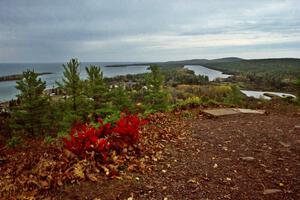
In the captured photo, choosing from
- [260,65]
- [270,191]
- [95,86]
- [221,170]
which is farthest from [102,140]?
[260,65]

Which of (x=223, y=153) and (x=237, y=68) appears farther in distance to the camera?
(x=237, y=68)

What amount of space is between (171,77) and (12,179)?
84437 millimetres

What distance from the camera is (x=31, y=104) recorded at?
2239 centimetres

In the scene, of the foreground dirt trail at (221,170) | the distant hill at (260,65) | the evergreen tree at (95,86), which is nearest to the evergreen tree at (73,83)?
the evergreen tree at (95,86)

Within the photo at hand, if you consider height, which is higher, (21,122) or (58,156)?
(58,156)

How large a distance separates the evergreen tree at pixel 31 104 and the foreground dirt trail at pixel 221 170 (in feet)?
66.7

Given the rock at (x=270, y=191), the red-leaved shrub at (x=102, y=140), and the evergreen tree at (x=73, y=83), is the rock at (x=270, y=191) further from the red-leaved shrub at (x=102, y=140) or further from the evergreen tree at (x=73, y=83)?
the evergreen tree at (x=73, y=83)

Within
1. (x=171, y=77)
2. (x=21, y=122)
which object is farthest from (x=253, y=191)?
(x=171, y=77)

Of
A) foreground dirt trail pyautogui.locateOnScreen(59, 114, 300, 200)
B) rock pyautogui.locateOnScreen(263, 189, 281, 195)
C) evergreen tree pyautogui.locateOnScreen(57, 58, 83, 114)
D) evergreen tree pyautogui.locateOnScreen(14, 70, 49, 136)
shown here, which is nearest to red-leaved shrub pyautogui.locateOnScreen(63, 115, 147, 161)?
foreground dirt trail pyautogui.locateOnScreen(59, 114, 300, 200)

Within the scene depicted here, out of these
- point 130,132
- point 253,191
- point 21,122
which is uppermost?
point 130,132

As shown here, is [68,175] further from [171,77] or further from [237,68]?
[237,68]

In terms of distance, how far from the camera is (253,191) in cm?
315

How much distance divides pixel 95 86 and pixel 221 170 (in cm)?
1887

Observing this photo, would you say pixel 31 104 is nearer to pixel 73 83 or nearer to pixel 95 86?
pixel 73 83
